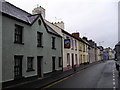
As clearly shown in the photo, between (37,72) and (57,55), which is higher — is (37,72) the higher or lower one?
the lower one

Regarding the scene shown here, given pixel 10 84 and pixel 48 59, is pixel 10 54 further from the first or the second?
pixel 48 59

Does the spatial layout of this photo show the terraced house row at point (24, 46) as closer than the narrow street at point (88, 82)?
Yes

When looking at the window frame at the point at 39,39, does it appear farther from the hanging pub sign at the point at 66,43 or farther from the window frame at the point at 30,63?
the hanging pub sign at the point at 66,43

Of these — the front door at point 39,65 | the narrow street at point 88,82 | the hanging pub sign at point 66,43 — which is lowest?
the narrow street at point 88,82

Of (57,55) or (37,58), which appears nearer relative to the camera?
(37,58)

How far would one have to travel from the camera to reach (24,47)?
41.2 feet

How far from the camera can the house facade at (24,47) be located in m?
10.6

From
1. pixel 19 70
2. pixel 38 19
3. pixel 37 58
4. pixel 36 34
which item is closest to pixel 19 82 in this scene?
pixel 19 70

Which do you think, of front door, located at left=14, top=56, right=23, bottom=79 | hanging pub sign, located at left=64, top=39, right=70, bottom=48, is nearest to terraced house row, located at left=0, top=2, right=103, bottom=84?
front door, located at left=14, top=56, right=23, bottom=79

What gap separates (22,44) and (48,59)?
17.9 ft

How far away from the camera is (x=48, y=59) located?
17109 mm

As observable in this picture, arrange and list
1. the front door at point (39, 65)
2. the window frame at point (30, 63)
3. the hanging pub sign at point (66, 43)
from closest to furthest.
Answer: the window frame at point (30, 63)
the front door at point (39, 65)
the hanging pub sign at point (66, 43)

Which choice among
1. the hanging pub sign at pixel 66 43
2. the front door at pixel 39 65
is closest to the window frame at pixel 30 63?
the front door at pixel 39 65

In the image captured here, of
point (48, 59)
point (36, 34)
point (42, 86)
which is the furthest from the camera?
point (48, 59)
